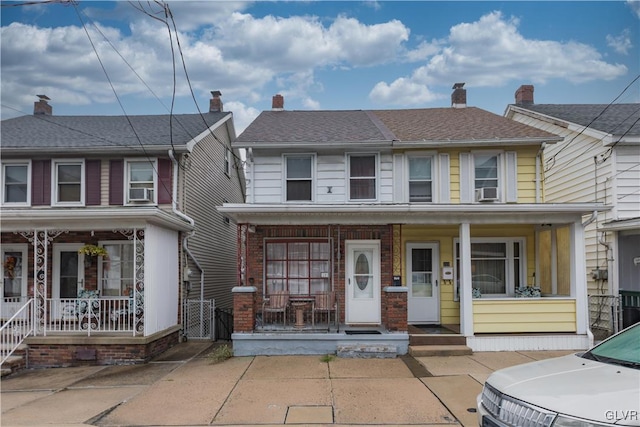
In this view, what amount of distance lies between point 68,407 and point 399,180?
8.65 m

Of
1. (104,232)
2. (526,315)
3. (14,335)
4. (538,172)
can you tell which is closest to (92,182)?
(104,232)

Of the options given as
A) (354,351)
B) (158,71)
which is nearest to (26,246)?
(158,71)

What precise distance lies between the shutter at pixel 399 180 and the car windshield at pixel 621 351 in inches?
287

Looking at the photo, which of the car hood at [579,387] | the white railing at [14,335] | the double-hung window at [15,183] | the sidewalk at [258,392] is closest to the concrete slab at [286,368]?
the sidewalk at [258,392]

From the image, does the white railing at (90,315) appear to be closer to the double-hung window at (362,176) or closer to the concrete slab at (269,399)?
the concrete slab at (269,399)

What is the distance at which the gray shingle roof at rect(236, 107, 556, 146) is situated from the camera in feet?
38.9

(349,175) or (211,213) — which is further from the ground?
(349,175)

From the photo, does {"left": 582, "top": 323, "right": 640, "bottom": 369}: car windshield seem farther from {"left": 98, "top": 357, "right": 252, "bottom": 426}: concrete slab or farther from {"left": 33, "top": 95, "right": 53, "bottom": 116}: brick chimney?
{"left": 33, "top": 95, "right": 53, "bottom": 116}: brick chimney

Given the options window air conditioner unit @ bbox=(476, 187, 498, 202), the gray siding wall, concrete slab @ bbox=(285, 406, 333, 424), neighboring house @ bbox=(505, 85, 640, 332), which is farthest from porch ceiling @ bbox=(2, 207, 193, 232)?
neighboring house @ bbox=(505, 85, 640, 332)

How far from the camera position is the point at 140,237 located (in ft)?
36.7

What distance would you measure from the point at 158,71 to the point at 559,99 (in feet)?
44.8

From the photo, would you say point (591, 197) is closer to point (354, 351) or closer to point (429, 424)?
point (354, 351)

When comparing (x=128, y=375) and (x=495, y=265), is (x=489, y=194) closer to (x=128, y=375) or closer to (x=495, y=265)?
(x=495, y=265)

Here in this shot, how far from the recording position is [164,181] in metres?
12.7
